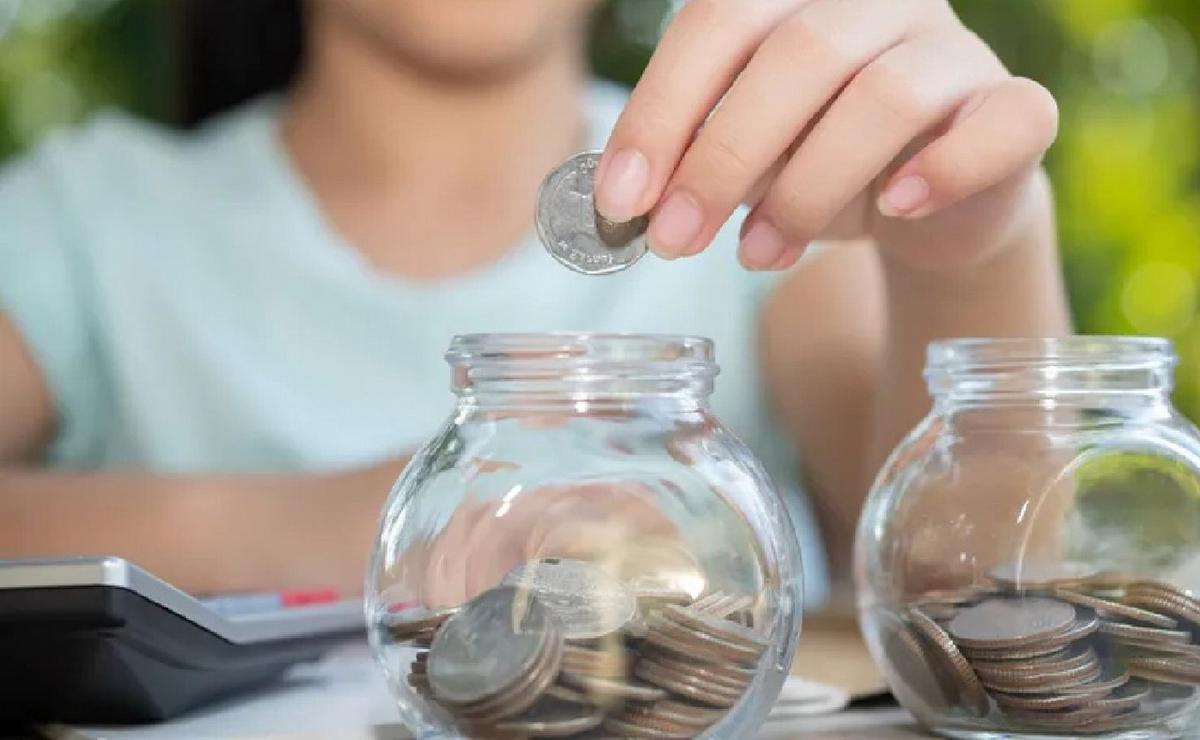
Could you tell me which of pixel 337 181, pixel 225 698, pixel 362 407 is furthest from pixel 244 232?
pixel 225 698

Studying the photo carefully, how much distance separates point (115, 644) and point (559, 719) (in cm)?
16

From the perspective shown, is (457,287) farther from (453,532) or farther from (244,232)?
(453,532)

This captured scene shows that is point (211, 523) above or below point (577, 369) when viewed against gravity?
below

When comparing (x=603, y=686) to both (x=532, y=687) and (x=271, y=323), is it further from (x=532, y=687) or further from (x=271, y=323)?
(x=271, y=323)

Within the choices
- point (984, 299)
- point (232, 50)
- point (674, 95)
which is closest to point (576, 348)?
point (674, 95)

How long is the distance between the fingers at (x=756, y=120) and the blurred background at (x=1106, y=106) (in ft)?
4.49

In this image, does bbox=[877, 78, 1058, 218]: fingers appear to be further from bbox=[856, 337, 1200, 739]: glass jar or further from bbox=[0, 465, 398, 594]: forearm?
bbox=[0, 465, 398, 594]: forearm

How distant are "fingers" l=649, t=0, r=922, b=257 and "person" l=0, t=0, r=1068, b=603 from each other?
16.2 inches

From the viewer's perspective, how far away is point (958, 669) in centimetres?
39

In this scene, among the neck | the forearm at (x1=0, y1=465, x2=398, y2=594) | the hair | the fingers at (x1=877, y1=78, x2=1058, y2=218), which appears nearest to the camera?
the fingers at (x1=877, y1=78, x2=1058, y2=218)

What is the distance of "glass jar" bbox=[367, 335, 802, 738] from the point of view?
1.08ft

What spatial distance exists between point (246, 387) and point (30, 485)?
0.30m

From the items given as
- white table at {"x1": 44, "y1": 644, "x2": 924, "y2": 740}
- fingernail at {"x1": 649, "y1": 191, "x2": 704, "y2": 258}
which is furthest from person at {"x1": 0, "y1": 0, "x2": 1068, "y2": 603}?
fingernail at {"x1": 649, "y1": 191, "x2": 704, "y2": 258}

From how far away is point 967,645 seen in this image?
382 millimetres
